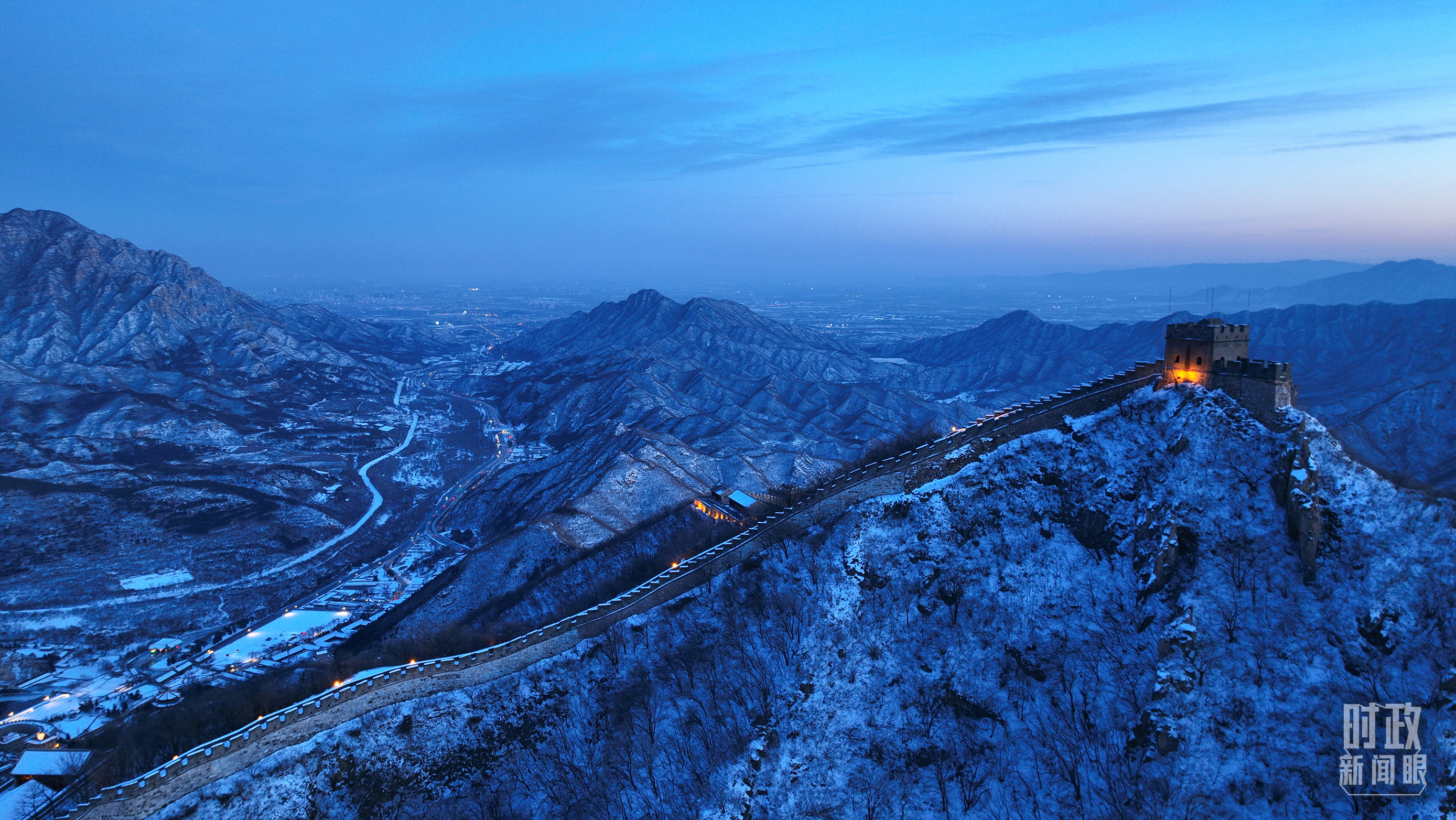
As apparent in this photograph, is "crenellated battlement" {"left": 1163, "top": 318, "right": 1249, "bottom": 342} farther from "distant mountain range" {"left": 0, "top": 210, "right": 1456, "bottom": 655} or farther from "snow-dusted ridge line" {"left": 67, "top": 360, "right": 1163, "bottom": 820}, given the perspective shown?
"distant mountain range" {"left": 0, "top": 210, "right": 1456, "bottom": 655}

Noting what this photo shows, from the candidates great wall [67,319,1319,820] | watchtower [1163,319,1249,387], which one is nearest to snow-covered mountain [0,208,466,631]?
great wall [67,319,1319,820]

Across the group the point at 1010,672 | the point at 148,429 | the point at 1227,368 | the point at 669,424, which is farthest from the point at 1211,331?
the point at 148,429

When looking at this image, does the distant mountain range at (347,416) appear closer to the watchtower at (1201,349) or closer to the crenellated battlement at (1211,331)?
the watchtower at (1201,349)

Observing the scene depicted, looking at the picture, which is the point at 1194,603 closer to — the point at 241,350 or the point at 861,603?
the point at 861,603

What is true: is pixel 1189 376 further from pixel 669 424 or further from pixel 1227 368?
pixel 669 424

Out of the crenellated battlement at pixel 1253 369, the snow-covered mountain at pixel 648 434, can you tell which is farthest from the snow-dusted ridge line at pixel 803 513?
the snow-covered mountain at pixel 648 434
